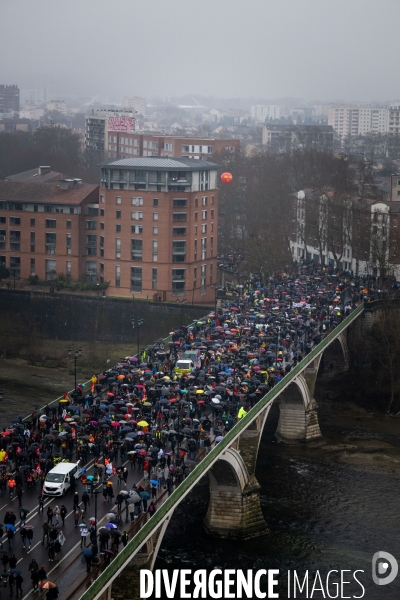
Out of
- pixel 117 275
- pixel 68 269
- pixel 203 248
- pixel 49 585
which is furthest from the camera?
pixel 68 269

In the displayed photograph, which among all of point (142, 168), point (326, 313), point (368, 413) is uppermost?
point (142, 168)

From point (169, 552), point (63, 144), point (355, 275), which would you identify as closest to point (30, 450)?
point (169, 552)

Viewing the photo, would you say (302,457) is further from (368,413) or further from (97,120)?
(97,120)

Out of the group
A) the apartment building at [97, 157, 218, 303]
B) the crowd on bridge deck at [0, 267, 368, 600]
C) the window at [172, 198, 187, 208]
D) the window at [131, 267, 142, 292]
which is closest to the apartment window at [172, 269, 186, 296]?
the apartment building at [97, 157, 218, 303]

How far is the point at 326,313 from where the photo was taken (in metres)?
78.7

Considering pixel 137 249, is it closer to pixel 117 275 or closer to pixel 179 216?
pixel 117 275

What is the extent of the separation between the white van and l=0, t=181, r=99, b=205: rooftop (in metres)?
57.6

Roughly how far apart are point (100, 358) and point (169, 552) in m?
39.3

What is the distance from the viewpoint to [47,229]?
102 metres

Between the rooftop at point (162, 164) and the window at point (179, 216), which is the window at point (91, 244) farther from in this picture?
the window at point (179, 216)

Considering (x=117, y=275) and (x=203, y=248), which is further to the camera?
(x=203, y=248)

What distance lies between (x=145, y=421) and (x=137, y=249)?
47951 millimetres

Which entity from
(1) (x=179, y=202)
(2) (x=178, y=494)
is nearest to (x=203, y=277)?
(1) (x=179, y=202)

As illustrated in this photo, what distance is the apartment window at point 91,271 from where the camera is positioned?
101m
